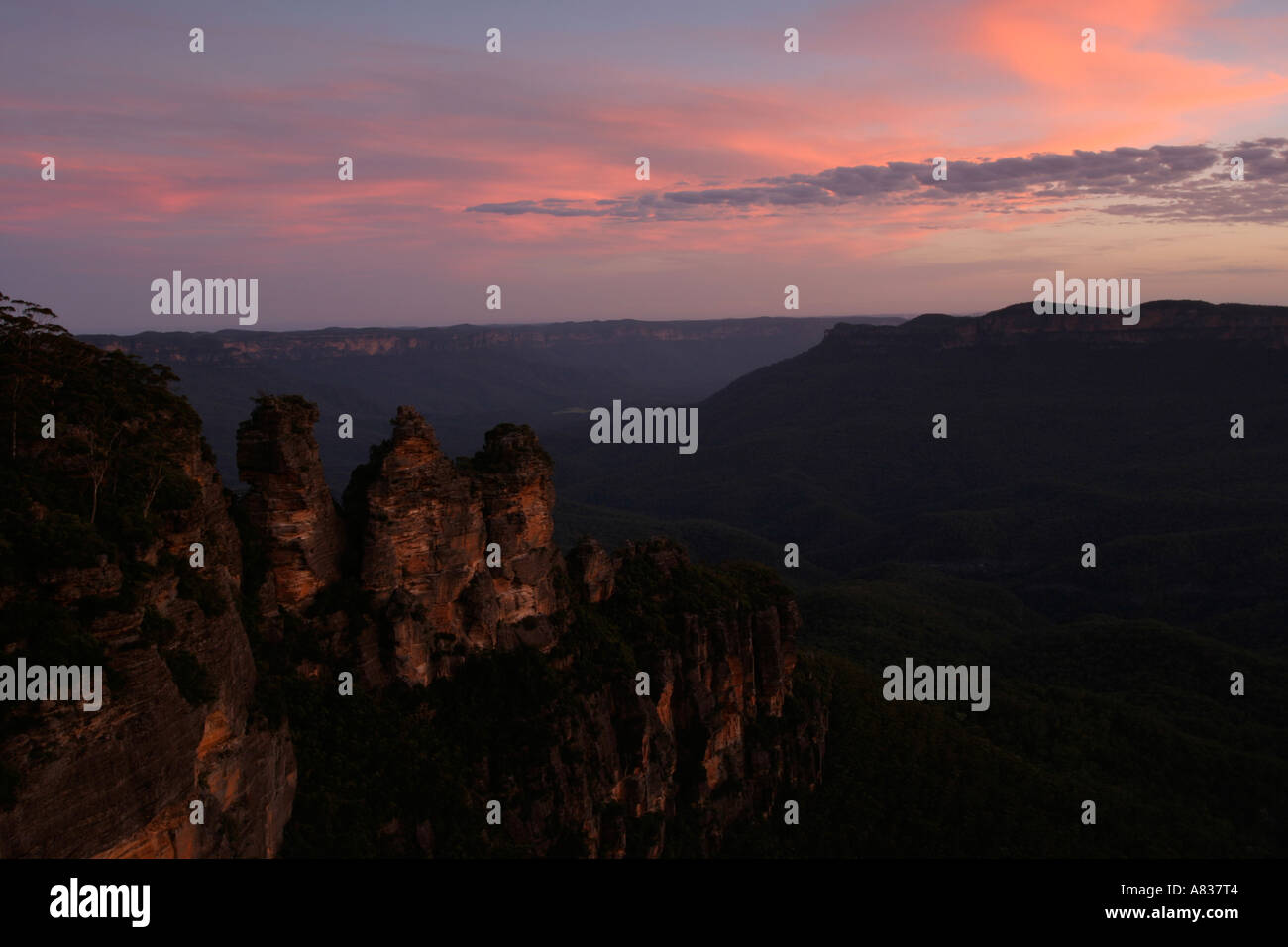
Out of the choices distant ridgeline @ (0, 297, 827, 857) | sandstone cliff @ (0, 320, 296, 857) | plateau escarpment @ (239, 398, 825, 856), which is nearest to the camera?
sandstone cliff @ (0, 320, 296, 857)

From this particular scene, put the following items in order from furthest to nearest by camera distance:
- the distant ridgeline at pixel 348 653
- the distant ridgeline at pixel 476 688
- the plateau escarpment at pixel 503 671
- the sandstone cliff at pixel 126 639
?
the plateau escarpment at pixel 503 671
the distant ridgeline at pixel 476 688
the distant ridgeline at pixel 348 653
the sandstone cliff at pixel 126 639

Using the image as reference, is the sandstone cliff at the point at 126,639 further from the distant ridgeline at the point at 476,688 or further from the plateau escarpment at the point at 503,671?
the plateau escarpment at the point at 503,671

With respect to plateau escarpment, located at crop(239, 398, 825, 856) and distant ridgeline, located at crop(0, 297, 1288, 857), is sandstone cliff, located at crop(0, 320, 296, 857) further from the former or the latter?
plateau escarpment, located at crop(239, 398, 825, 856)

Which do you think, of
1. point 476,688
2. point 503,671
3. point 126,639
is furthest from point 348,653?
point 126,639

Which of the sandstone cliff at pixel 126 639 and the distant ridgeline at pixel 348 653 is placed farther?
→ the distant ridgeline at pixel 348 653

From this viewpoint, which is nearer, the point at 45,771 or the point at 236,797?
the point at 45,771

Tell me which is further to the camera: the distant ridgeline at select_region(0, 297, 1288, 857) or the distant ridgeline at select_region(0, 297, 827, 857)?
the distant ridgeline at select_region(0, 297, 1288, 857)

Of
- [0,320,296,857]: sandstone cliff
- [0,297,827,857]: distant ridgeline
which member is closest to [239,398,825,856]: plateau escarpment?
[0,297,827,857]: distant ridgeline

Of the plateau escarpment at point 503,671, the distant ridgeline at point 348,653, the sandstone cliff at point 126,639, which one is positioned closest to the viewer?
the sandstone cliff at point 126,639

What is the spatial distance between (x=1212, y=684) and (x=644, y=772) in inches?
2336

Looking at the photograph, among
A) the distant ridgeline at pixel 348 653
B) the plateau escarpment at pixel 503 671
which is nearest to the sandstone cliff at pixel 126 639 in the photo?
the distant ridgeline at pixel 348 653
